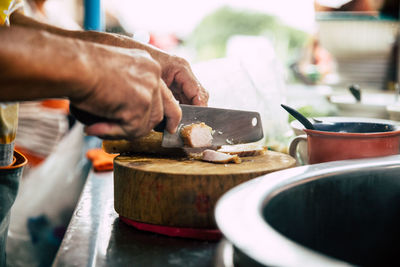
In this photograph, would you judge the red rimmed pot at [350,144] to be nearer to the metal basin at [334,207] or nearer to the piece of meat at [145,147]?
the metal basin at [334,207]

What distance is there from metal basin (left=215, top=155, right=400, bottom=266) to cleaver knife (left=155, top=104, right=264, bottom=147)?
387 millimetres

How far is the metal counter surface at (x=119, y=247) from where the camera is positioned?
2.83ft

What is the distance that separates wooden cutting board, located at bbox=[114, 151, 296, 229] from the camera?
3.12 feet

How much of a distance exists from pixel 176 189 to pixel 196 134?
0.81 feet

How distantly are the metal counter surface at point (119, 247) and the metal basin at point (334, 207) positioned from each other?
0.21 meters

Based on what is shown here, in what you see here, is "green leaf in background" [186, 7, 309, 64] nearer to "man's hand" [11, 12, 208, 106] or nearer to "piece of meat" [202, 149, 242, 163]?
"man's hand" [11, 12, 208, 106]

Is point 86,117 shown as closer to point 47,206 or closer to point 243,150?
point 243,150

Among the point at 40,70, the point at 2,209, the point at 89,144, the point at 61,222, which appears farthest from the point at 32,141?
the point at 40,70

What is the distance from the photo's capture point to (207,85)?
1.88 m

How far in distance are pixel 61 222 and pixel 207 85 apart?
1145mm

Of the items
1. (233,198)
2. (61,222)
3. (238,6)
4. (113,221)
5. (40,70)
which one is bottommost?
(61,222)

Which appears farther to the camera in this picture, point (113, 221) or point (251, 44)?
point (251, 44)

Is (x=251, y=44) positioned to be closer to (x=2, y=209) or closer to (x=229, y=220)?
(x=2, y=209)

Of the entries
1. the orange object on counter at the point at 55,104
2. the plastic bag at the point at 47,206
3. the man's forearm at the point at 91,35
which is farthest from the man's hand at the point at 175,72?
the orange object on counter at the point at 55,104
